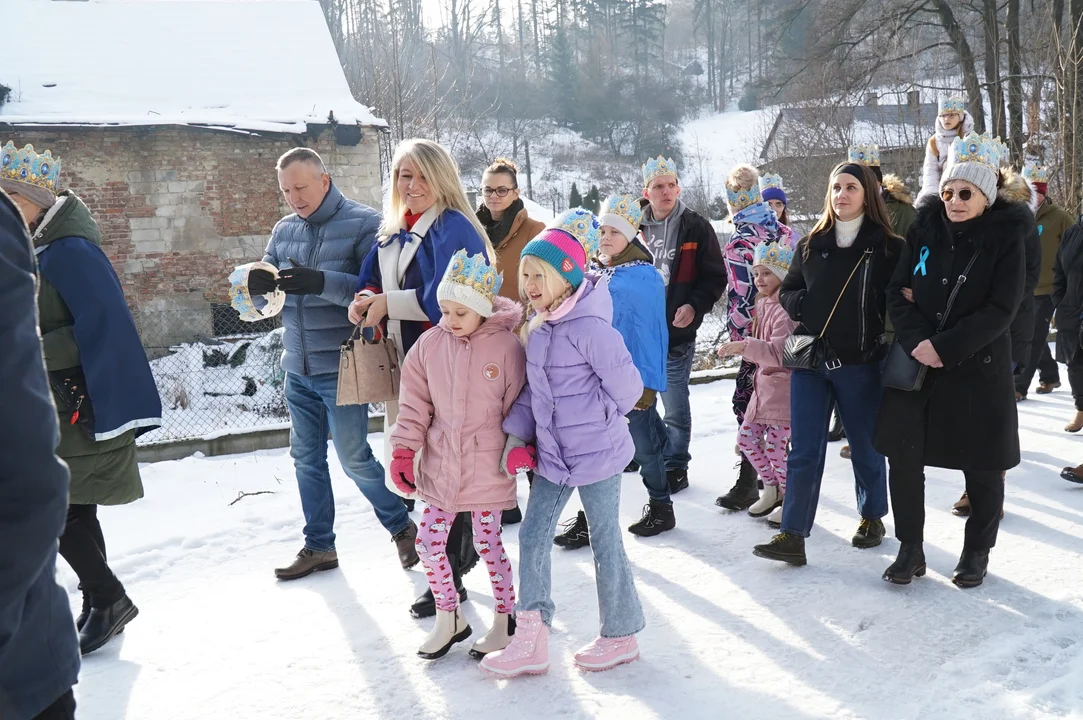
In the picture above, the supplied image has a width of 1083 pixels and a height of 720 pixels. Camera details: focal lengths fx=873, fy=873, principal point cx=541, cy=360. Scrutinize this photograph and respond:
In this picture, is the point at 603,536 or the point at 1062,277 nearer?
the point at 603,536

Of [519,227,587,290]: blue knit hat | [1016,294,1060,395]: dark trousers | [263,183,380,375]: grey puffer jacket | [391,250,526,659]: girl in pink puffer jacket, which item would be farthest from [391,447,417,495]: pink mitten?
[1016,294,1060,395]: dark trousers

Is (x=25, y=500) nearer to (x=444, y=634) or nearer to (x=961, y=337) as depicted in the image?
(x=444, y=634)

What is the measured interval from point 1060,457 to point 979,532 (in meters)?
2.34

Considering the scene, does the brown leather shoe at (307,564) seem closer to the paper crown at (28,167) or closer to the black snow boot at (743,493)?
the paper crown at (28,167)

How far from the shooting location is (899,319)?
3.84 m

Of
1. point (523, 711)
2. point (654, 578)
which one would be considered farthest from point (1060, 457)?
point (523, 711)

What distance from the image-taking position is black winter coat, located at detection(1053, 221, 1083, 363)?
19.3ft

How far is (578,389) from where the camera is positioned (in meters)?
3.21

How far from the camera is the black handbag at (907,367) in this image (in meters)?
3.70

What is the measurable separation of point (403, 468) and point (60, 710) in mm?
1685

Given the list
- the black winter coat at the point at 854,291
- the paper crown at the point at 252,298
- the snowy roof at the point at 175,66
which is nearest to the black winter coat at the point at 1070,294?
the black winter coat at the point at 854,291

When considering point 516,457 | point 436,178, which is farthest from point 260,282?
point 516,457

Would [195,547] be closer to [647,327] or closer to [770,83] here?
[647,327]

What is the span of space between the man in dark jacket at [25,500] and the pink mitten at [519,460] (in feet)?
5.86
